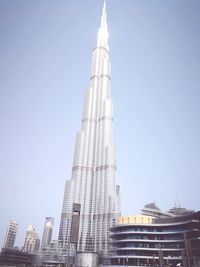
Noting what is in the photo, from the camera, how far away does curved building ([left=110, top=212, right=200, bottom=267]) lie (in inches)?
4459

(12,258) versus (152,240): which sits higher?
(152,240)

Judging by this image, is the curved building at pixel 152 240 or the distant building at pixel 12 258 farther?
the distant building at pixel 12 258

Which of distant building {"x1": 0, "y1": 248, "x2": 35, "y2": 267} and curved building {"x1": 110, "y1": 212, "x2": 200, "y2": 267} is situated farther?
distant building {"x1": 0, "y1": 248, "x2": 35, "y2": 267}

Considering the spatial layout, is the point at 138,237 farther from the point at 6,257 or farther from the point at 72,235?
the point at 6,257

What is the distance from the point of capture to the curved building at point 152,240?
113 metres

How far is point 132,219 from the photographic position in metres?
128

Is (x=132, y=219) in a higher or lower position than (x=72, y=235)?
higher

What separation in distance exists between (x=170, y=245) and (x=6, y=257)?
127m

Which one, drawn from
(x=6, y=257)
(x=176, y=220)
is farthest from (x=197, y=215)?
(x=6, y=257)

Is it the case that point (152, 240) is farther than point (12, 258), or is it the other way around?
point (12, 258)

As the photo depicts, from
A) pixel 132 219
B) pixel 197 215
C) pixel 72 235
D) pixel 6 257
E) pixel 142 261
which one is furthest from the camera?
pixel 6 257

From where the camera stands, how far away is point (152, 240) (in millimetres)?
119375

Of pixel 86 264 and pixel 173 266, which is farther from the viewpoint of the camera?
pixel 86 264

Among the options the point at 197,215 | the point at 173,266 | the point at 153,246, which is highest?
the point at 197,215
